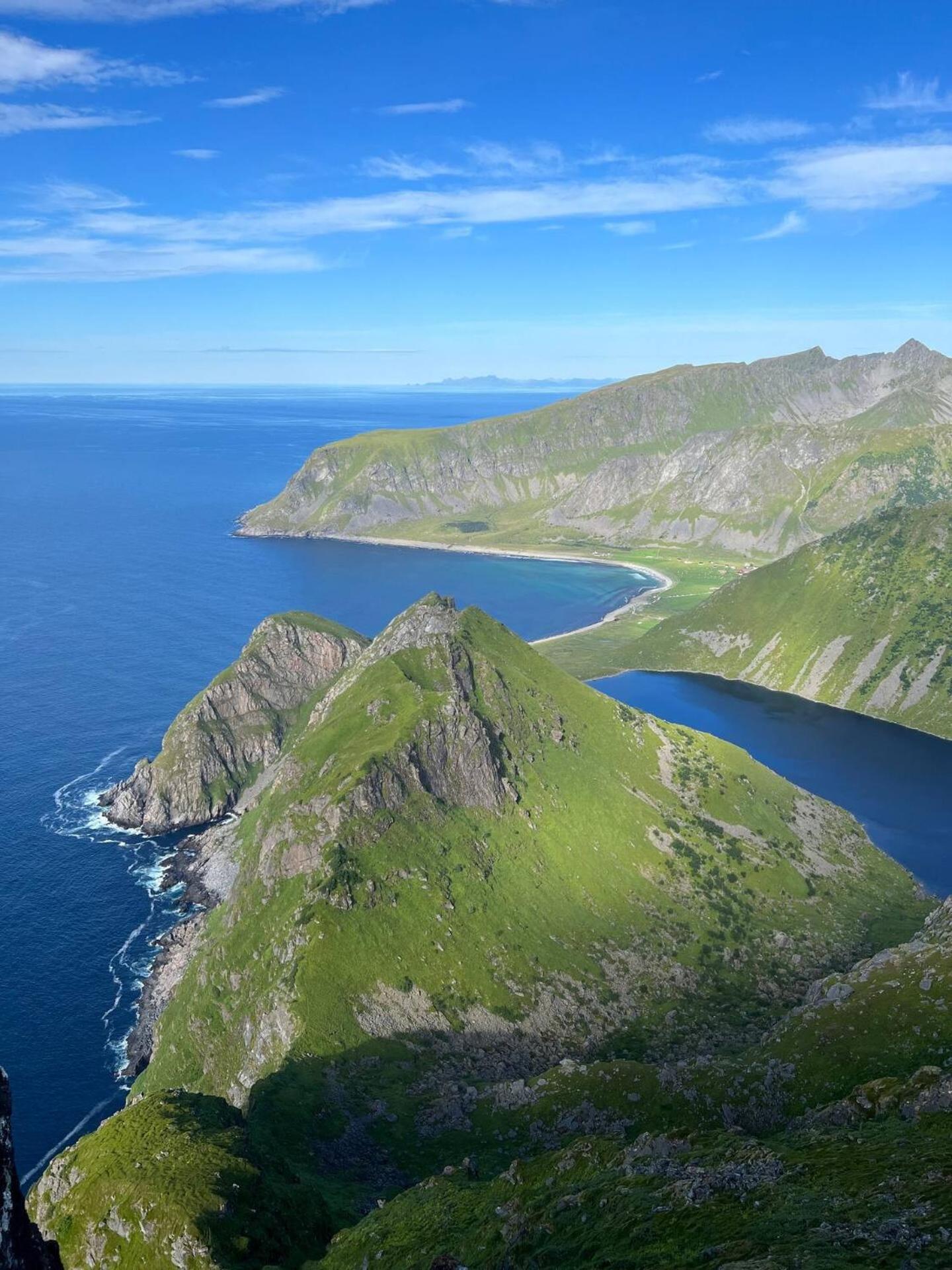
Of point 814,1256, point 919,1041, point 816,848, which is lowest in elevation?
point 816,848

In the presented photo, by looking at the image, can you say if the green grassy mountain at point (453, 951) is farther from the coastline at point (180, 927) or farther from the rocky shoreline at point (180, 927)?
the coastline at point (180, 927)

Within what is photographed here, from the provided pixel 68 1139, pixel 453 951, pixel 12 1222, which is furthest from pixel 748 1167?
pixel 68 1139

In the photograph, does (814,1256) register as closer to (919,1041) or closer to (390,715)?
(919,1041)

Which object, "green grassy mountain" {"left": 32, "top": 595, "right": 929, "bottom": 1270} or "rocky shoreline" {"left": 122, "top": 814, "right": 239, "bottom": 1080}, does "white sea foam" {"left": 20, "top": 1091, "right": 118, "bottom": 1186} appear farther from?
"green grassy mountain" {"left": 32, "top": 595, "right": 929, "bottom": 1270}

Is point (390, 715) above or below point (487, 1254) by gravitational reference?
above

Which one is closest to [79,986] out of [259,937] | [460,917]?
[259,937]

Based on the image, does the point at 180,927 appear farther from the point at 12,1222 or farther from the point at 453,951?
the point at 12,1222

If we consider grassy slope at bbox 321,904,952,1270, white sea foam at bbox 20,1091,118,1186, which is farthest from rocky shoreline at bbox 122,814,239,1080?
grassy slope at bbox 321,904,952,1270
